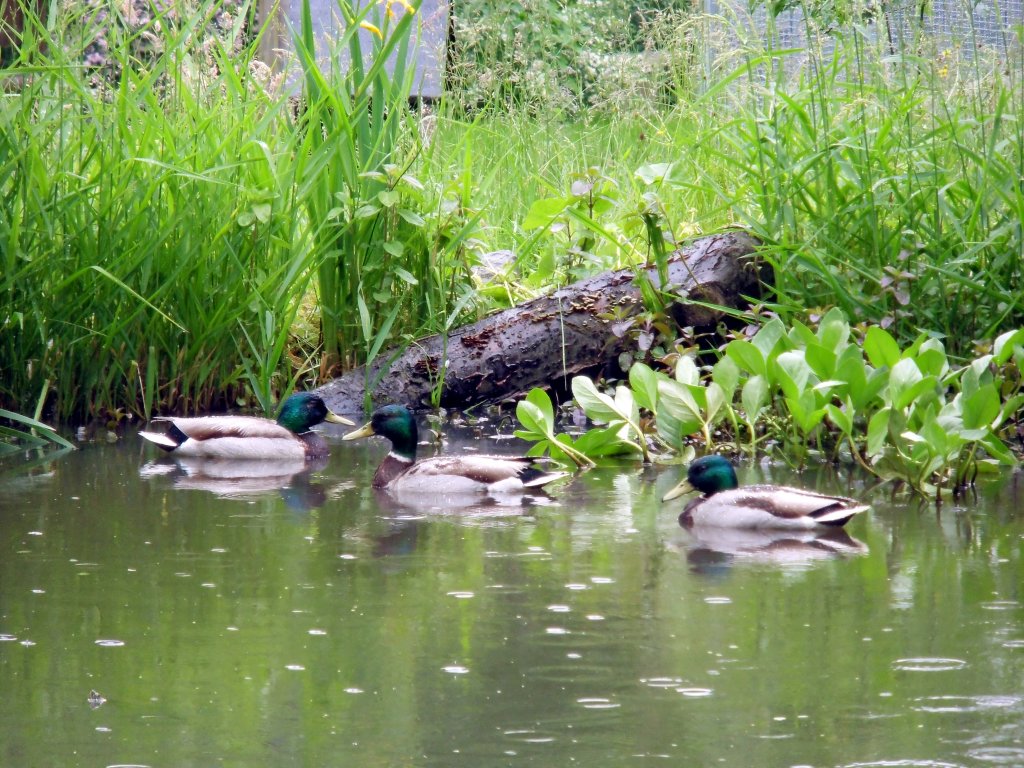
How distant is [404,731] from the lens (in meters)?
3.32

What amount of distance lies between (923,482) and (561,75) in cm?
656

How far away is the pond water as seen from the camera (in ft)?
10.7

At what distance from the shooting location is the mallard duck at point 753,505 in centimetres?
523

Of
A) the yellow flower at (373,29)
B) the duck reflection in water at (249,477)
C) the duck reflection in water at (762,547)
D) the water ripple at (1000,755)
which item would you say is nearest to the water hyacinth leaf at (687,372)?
the duck reflection in water at (762,547)

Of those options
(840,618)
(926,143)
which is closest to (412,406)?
(926,143)

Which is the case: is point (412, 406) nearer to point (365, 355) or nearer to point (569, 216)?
point (365, 355)

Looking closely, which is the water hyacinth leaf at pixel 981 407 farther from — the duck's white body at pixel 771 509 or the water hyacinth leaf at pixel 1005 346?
the duck's white body at pixel 771 509

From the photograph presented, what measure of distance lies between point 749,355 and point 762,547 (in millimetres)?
1581

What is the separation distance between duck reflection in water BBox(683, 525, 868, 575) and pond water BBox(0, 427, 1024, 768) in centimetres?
2

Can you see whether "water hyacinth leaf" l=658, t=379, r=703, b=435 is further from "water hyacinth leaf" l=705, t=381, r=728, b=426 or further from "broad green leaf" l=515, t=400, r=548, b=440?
"broad green leaf" l=515, t=400, r=548, b=440

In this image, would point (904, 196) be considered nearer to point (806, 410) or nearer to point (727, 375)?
point (727, 375)

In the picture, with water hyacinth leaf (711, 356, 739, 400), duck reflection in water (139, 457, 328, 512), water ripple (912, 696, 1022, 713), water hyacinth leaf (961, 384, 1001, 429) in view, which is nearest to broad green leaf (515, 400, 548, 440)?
water hyacinth leaf (711, 356, 739, 400)

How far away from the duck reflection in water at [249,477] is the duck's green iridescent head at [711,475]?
142cm

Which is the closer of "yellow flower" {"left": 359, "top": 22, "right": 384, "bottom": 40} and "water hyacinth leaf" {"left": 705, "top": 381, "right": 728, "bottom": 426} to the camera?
"water hyacinth leaf" {"left": 705, "top": 381, "right": 728, "bottom": 426}
